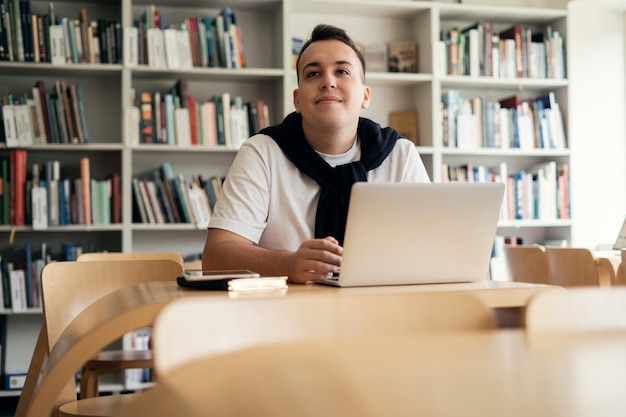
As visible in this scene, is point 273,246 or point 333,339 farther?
point 273,246

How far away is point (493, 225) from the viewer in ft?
5.00

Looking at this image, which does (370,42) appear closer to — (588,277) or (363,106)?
(588,277)

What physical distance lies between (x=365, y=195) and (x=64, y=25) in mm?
3275

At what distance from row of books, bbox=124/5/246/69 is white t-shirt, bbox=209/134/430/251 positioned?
7.42ft

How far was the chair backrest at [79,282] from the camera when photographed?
187 cm

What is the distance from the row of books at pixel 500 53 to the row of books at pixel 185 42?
3.96 ft

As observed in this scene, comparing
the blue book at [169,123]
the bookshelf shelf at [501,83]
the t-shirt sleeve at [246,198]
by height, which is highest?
the bookshelf shelf at [501,83]

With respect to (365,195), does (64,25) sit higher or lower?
higher

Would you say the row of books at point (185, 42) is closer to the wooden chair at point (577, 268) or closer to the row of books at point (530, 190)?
the row of books at point (530, 190)

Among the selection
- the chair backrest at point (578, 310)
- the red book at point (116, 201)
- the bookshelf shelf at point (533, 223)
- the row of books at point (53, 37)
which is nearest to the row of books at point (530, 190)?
the bookshelf shelf at point (533, 223)

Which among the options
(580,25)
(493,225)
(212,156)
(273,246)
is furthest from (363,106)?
(580,25)

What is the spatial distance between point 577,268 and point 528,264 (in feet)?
0.95

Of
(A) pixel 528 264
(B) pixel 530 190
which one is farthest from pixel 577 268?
(B) pixel 530 190

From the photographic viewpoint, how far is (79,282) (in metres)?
1.94
